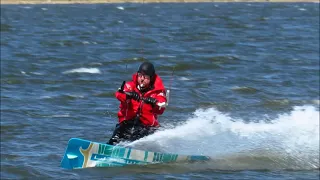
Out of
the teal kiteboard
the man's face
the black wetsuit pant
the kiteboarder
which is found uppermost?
the man's face

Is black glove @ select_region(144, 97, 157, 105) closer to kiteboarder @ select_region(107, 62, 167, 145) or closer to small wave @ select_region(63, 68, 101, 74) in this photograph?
kiteboarder @ select_region(107, 62, 167, 145)

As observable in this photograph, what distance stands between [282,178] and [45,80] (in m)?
13.3

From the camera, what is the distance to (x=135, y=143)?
47.4 feet

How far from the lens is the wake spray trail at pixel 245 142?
1513 cm

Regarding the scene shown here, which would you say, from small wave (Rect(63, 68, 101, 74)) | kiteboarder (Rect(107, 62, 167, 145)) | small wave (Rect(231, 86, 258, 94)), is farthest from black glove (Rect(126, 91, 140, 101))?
small wave (Rect(63, 68, 101, 74))

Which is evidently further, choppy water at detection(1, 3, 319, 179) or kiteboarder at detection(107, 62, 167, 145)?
choppy water at detection(1, 3, 319, 179)

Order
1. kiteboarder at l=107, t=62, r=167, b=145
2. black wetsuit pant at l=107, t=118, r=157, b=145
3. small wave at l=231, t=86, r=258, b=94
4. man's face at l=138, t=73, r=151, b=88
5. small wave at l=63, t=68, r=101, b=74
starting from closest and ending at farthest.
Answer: kiteboarder at l=107, t=62, r=167, b=145 → man's face at l=138, t=73, r=151, b=88 → black wetsuit pant at l=107, t=118, r=157, b=145 → small wave at l=231, t=86, r=258, b=94 → small wave at l=63, t=68, r=101, b=74

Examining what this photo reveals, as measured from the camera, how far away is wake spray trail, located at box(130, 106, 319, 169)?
15133mm

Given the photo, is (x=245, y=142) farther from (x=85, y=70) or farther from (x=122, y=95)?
(x=85, y=70)

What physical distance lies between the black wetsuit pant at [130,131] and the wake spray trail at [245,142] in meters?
0.13

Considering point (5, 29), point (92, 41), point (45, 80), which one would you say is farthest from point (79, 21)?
point (45, 80)

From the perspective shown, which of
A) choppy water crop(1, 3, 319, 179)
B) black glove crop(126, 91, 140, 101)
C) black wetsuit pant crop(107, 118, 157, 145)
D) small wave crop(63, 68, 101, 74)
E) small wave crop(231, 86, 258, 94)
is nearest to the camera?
black glove crop(126, 91, 140, 101)

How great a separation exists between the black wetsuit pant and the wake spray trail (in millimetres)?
126

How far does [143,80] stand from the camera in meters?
14.1
